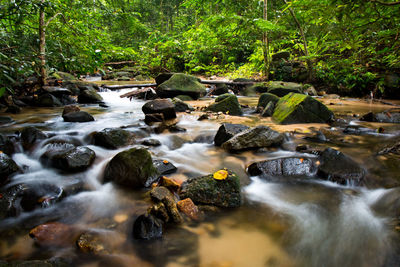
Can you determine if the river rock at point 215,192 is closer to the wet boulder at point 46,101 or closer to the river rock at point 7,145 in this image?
the river rock at point 7,145

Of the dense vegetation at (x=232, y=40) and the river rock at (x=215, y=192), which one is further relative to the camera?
the dense vegetation at (x=232, y=40)

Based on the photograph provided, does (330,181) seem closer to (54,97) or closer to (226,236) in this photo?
(226,236)

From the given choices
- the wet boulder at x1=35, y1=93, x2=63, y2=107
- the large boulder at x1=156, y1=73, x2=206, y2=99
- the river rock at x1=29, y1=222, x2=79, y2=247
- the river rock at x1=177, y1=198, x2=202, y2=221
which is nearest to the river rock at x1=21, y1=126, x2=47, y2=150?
the river rock at x1=29, y1=222, x2=79, y2=247

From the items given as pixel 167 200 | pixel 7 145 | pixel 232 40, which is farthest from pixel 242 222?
pixel 232 40

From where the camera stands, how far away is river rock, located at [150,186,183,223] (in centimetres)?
227

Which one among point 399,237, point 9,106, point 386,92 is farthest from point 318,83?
point 9,106

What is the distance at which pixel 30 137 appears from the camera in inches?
162

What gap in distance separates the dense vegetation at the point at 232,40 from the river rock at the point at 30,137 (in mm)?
1119

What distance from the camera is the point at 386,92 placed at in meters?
9.10

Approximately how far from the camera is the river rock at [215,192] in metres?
2.54

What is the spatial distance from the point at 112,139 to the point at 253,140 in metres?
2.48

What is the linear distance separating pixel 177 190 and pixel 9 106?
6628 millimetres

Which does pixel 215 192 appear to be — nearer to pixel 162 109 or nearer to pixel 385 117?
pixel 162 109

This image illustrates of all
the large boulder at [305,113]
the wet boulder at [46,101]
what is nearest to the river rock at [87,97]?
the wet boulder at [46,101]
